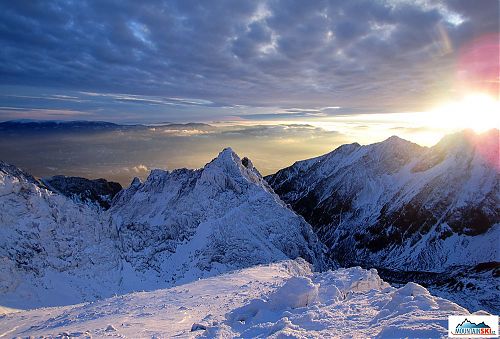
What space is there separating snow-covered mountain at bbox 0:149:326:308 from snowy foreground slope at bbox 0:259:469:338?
44704 mm

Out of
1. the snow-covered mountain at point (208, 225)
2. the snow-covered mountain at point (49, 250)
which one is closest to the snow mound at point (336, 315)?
the snow-covered mountain at point (49, 250)

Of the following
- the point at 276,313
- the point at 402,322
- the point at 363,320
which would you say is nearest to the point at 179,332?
the point at 276,313

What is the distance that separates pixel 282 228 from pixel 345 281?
8391 cm

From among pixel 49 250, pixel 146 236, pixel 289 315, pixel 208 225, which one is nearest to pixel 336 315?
pixel 289 315

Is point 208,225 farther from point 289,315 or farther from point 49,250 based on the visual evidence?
point 289,315

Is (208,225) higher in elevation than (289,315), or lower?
lower

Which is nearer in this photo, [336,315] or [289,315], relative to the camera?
[336,315]

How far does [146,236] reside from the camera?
4306 inches

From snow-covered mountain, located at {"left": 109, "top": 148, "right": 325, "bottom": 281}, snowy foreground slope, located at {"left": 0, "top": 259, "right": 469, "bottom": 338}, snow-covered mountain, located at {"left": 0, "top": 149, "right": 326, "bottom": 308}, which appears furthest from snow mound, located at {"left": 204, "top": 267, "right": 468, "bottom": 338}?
snow-covered mountain, located at {"left": 109, "top": 148, "right": 325, "bottom": 281}

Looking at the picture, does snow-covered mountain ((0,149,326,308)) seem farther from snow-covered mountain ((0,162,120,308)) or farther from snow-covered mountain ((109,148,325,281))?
snow-covered mountain ((109,148,325,281))

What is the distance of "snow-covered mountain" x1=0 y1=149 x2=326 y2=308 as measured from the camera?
3140 inches

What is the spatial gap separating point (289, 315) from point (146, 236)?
92.8m

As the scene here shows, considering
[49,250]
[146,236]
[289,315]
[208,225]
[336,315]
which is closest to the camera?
[336,315]

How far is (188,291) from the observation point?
152ft
